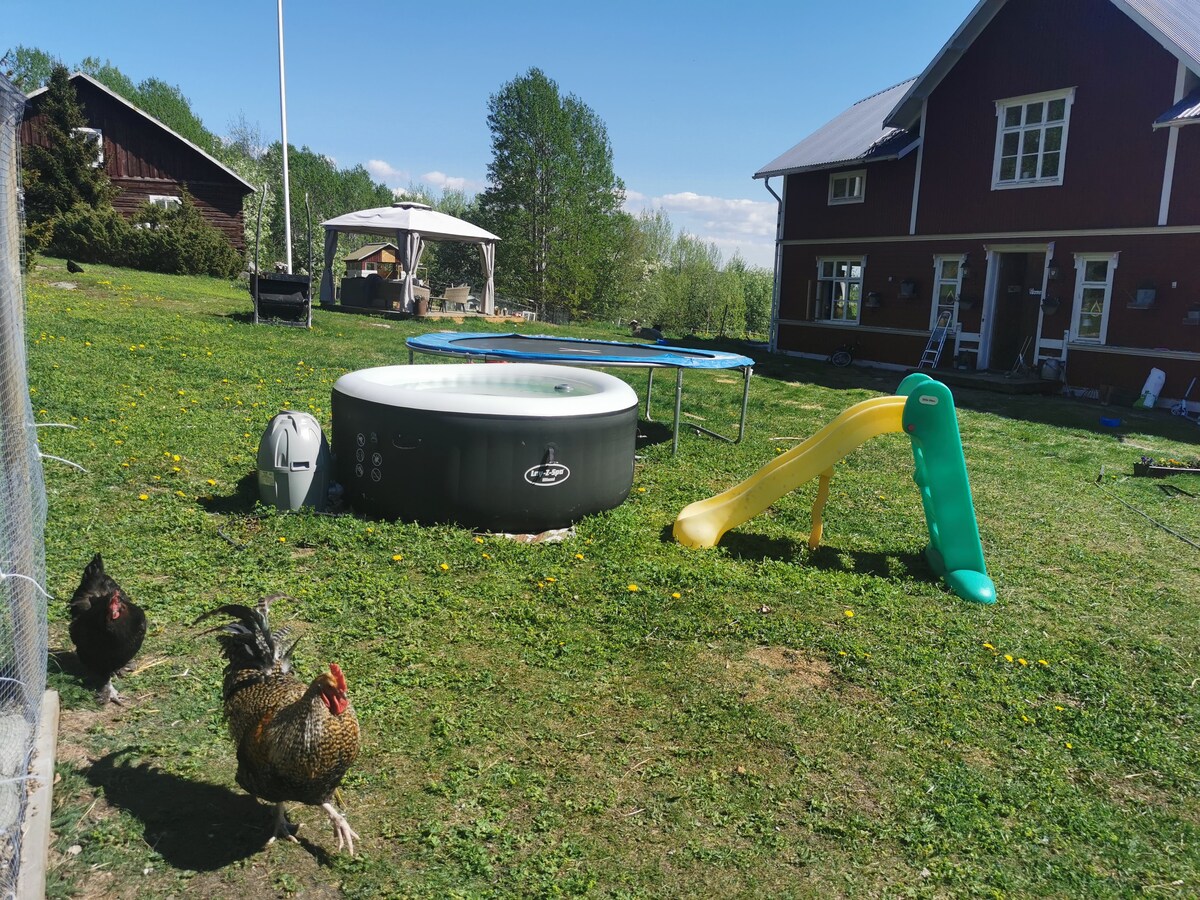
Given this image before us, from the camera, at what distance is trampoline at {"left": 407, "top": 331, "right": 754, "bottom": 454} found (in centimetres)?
842

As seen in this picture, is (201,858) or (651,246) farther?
(651,246)

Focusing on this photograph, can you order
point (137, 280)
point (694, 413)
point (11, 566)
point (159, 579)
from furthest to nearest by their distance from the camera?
point (137, 280) → point (694, 413) → point (159, 579) → point (11, 566)

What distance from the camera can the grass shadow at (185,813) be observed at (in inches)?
110

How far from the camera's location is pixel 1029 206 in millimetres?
16656

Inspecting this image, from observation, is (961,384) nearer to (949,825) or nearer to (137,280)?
(949,825)

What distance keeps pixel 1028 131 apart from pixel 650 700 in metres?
17.2

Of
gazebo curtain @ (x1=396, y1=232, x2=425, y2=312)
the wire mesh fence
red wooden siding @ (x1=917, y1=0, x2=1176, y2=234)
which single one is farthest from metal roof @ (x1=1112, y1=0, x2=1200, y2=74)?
the wire mesh fence

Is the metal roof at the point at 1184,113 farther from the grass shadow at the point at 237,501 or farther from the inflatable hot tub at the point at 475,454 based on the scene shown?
the grass shadow at the point at 237,501

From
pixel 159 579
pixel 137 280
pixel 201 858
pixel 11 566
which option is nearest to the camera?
pixel 201 858

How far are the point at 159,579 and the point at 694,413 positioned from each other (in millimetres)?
7823

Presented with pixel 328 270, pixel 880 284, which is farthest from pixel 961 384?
pixel 328 270

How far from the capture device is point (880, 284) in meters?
20.1

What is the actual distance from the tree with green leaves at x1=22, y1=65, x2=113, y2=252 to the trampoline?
1877 centimetres

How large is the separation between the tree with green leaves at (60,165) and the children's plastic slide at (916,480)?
2361cm
